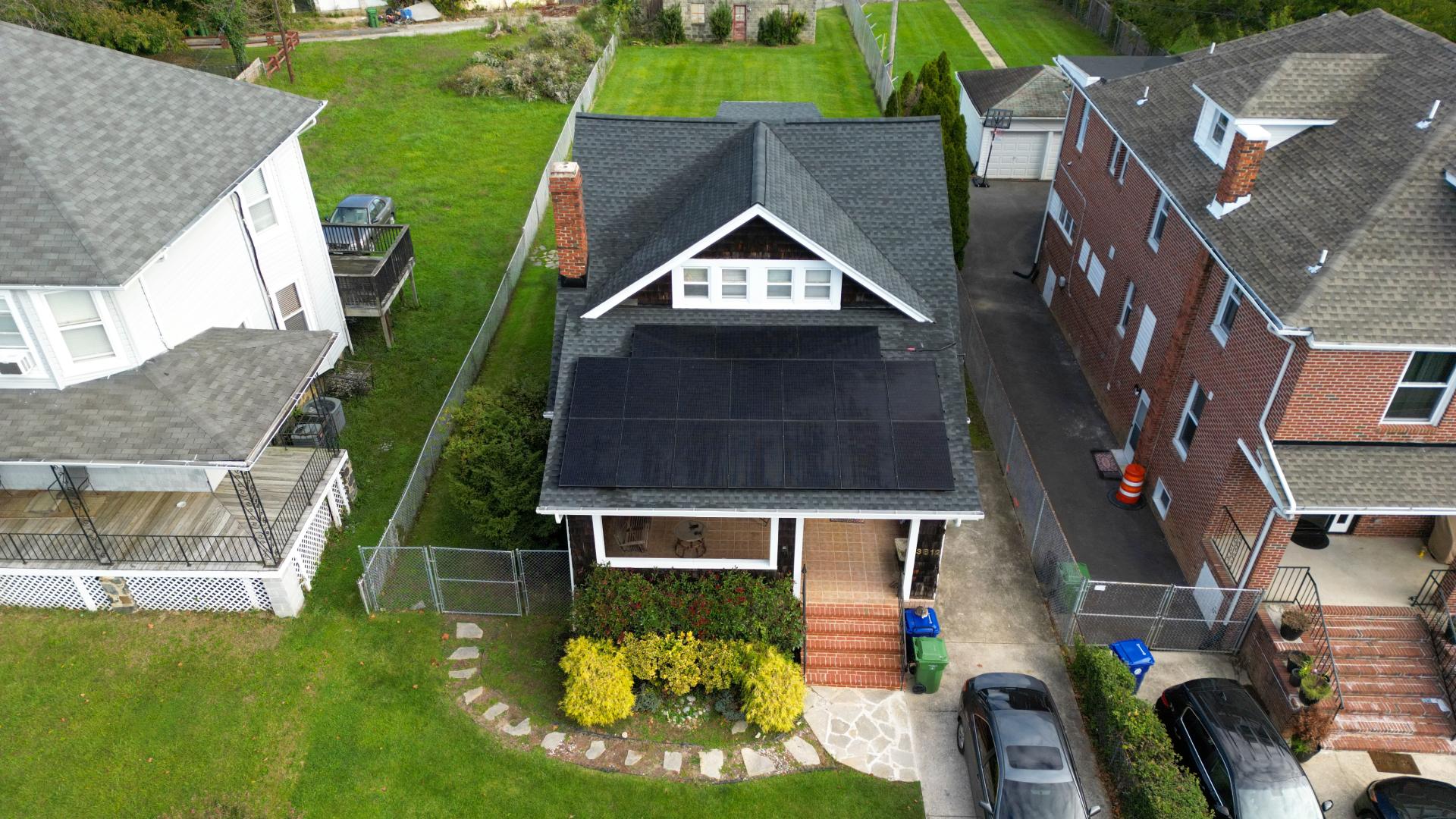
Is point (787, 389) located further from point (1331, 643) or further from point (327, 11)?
point (327, 11)

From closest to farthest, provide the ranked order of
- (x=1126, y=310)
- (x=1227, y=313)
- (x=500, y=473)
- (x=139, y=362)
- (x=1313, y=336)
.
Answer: (x=1313, y=336)
(x=139, y=362)
(x=500, y=473)
(x=1227, y=313)
(x=1126, y=310)

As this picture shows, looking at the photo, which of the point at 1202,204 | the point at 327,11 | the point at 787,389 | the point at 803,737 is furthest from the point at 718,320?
the point at 327,11

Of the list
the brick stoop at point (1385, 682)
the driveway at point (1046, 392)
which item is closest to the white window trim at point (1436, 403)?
the brick stoop at point (1385, 682)

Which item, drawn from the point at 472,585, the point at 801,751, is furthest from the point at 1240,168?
the point at 472,585

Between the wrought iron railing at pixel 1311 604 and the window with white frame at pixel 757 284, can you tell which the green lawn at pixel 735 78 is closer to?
the window with white frame at pixel 757 284

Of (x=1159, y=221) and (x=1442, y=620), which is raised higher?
(x=1159, y=221)

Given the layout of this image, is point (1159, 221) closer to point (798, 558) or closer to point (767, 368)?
point (767, 368)

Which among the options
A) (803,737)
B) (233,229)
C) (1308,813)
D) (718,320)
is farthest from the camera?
(233,229)
